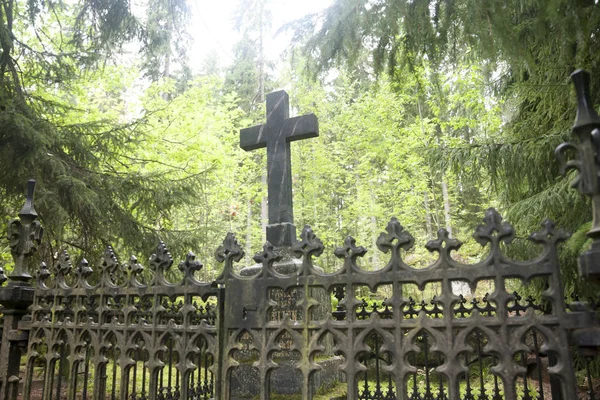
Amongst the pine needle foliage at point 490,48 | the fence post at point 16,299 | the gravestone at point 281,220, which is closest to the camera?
the pine needle foliage at point 490,48

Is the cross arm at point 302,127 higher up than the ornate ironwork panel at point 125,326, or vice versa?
the cross arm at point 302,127

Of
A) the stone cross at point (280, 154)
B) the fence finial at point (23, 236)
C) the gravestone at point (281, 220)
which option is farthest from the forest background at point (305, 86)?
the fence finial at point (23, 236)

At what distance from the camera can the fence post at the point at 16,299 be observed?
3816 millimetres

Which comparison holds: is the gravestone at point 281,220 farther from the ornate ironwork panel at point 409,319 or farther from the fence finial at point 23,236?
the fence finial at point 23,236

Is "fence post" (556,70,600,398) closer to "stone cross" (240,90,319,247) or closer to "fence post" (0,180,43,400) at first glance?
"fence post" (0,180,43,400)

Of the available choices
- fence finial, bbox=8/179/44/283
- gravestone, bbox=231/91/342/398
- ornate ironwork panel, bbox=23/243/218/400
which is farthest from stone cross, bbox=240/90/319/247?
fence finial, bbox=8/179/44/283

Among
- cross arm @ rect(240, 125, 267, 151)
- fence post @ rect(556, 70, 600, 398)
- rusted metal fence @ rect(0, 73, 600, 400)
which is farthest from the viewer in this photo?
cross arm @ rect(240, 125, 267, 151)

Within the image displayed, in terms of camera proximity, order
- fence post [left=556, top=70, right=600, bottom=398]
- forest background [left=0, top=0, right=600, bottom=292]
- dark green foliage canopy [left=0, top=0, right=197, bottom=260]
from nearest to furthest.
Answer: fence post [left=556, top=70, right=600, bottom=398]
forest background [left=0, top=0, right=600, bottom=292]
dark green foliage canopy [left=0, top=0, right=197, bottom=260]

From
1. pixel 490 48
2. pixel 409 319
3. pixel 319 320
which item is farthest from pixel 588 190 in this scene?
pixel 319 320

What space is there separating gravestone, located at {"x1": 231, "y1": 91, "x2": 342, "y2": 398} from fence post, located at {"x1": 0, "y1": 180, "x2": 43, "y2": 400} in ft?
8.38

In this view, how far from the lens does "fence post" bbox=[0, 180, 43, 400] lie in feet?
12.5

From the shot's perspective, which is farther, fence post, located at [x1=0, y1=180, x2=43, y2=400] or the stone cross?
the stone cross

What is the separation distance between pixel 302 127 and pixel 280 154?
20.8 inches

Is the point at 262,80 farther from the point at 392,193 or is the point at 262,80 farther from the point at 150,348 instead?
the point at 150,348
